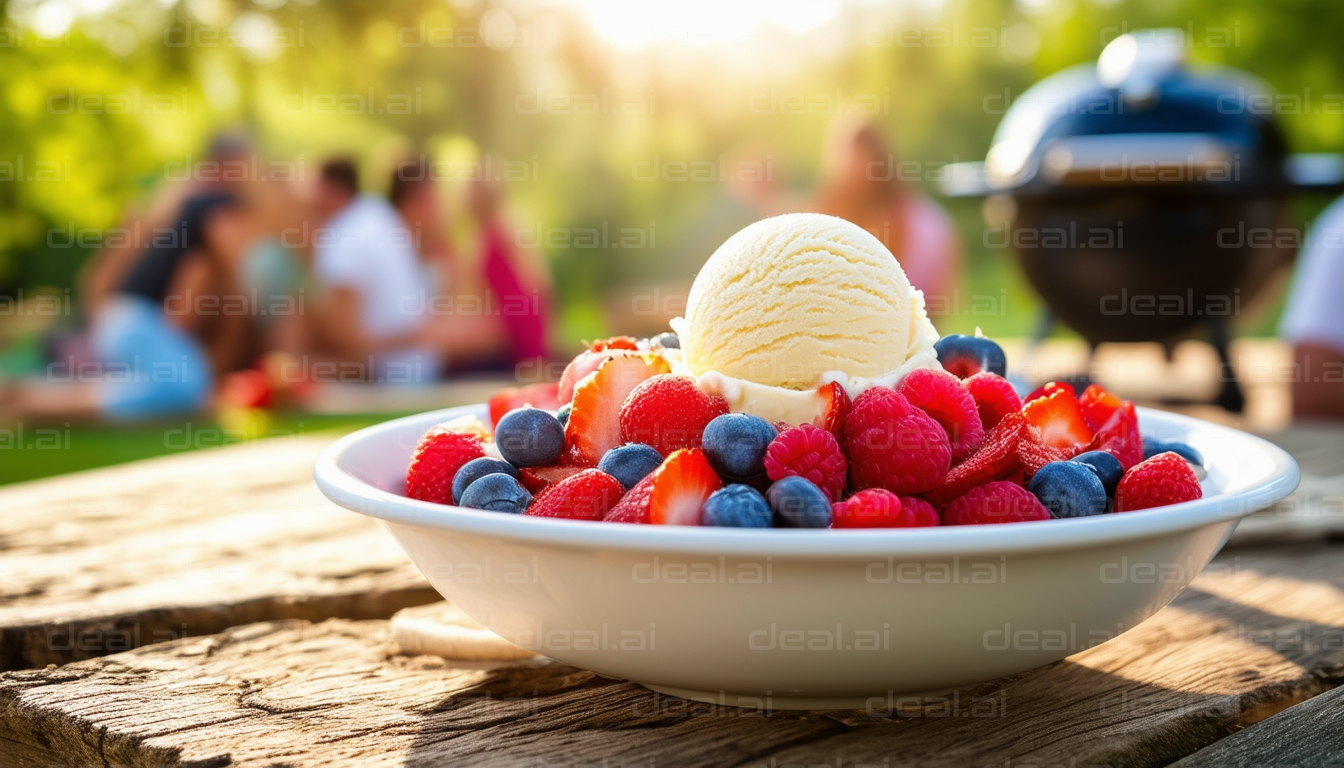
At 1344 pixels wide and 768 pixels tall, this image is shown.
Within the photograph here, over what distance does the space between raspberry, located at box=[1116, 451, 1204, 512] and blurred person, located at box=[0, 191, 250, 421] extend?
406cm

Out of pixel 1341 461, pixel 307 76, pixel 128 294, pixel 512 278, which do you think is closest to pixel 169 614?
pixel 1341 461

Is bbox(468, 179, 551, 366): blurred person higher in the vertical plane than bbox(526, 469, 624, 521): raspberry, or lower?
higher

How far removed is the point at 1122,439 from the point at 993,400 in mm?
144

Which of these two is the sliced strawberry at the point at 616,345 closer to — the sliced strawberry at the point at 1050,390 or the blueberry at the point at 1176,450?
the sliced strawberry at the point at 1050,390

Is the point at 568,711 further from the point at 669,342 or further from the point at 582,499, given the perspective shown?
the point at 669,342

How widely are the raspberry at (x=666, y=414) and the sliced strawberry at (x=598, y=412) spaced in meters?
0.04

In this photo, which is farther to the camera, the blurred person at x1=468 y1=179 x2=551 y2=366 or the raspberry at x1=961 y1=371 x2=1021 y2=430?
the blurred person at x1=468 y1=179 x2=551 y2=366

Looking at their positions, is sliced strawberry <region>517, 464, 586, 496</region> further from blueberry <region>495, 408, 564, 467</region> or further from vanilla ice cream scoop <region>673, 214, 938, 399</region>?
vanilla ice cream scoop <region>673, 214, 938, 399</region>

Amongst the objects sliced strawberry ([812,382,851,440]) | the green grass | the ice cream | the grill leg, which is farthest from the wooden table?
the green grass

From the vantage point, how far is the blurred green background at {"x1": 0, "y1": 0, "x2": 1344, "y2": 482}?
7.23 metres

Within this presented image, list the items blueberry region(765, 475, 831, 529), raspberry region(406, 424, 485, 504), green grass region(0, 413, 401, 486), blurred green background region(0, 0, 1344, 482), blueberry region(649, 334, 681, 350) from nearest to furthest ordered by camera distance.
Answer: blueberry region(765, 475, 831, 529) → raspberry region(406, 424, 485, 504) → blueberry region(649, 334, 681, 350) → green grass region(0, 413, 401, 486) → blurred green background region(0, 0, 1344, 482)

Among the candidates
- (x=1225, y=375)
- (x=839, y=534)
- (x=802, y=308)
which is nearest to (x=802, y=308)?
(x=802, y=308)

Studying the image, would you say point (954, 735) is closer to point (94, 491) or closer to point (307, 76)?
point (94, 491)

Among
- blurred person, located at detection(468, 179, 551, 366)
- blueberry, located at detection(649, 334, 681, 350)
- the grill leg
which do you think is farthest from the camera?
blurred person, located at detection(468, 179, 551, 366)
